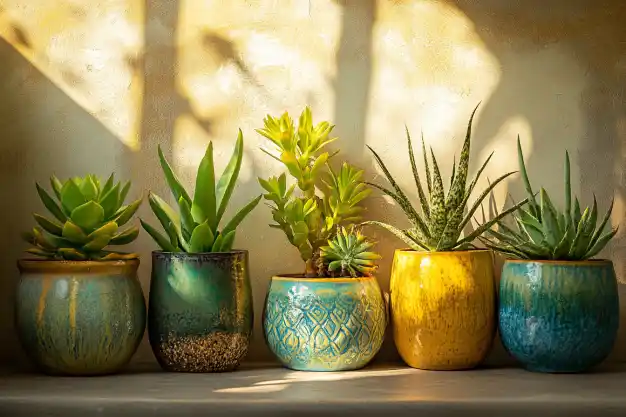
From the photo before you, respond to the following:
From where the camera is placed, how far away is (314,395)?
989 millimetres

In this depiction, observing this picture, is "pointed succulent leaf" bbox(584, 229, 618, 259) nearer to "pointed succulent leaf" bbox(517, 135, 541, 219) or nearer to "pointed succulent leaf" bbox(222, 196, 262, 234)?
"pointed succulent leaf" bbox(517, 135, 541, 219)

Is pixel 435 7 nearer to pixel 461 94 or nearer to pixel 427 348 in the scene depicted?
pixel 461 94

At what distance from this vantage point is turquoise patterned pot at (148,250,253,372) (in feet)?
3.70

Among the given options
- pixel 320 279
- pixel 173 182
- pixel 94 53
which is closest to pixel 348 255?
pixel 320 279

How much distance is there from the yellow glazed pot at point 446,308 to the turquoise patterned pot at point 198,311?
0.23 metres

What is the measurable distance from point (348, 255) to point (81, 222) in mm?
357

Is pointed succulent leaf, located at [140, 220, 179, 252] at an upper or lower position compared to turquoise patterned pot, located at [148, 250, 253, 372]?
upper

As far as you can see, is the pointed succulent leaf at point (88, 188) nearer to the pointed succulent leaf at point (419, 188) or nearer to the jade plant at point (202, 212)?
the jade plant at point (202, 212)

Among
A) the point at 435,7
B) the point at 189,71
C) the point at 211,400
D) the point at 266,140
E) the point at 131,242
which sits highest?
the point at 435,7

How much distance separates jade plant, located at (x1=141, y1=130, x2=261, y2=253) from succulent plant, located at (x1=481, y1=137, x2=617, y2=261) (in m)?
0.36

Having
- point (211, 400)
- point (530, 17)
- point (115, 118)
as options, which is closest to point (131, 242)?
point (115, 118)

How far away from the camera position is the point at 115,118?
1.28 metres

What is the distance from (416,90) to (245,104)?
26 cm

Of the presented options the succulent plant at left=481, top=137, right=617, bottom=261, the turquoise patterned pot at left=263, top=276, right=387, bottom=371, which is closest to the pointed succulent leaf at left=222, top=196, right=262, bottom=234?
the turquoise patterned pot at left=263, top=276, right=387, bottom=371
